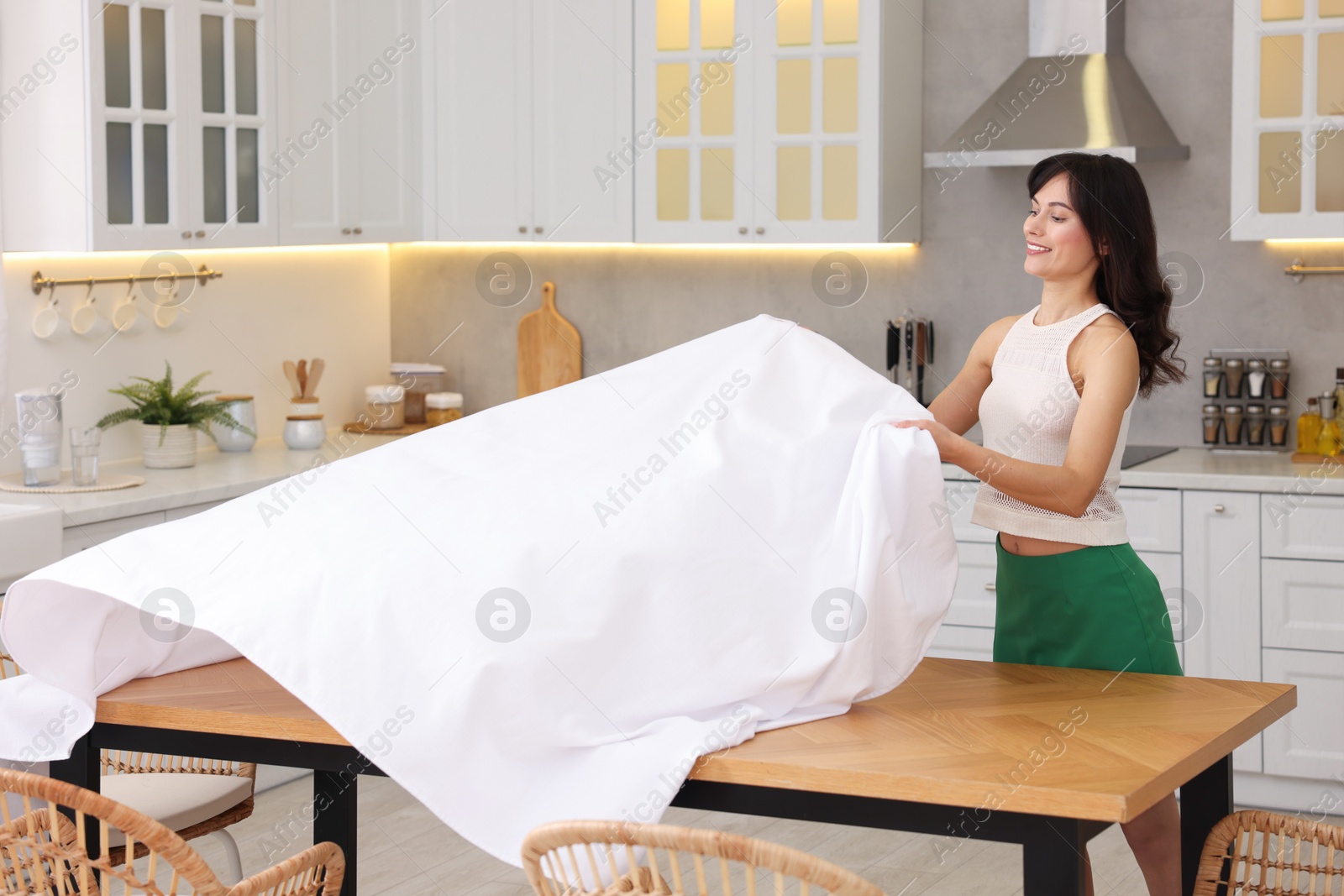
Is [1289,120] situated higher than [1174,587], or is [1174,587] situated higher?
[1289,120]

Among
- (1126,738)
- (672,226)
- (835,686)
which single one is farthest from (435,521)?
(672,226)

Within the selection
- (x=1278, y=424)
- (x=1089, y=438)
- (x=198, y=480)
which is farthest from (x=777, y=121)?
(x=1089, y=438)

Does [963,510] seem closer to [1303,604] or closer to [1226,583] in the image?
[1226,583]

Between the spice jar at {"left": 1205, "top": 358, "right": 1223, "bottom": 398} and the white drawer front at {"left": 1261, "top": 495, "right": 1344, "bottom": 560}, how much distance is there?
0.56m

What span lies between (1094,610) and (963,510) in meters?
1.66

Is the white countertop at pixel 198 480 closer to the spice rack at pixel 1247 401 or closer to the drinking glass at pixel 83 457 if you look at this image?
the drinking glass at pixel 83 457

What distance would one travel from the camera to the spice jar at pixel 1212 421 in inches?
168

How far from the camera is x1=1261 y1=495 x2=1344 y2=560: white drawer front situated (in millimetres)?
3691

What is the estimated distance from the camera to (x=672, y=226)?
4.57 metres

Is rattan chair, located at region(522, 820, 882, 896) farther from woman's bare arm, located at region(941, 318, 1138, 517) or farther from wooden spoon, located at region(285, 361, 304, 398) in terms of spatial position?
wooden spoon, located at region(285, 361, 304, 398)

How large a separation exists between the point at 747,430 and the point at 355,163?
305cm

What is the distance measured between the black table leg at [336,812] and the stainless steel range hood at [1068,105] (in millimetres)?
2524

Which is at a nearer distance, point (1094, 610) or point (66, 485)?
point (1094, 610)

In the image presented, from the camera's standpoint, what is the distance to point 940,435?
1979 millimetres
